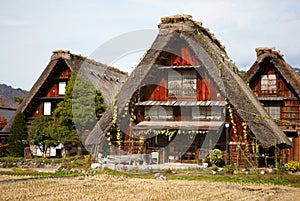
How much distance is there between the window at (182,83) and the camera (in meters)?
23.6

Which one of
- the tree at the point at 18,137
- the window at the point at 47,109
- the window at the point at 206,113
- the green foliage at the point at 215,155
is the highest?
the window at the point at 47,109

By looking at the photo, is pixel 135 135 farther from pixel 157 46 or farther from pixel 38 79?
pixel 38 79

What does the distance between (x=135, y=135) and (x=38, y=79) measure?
1120 centimetres

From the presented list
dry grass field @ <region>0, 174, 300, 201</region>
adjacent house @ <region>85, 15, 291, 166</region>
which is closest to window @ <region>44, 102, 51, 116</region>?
adjacent house @ <region>85, 15, 291, 166</region>

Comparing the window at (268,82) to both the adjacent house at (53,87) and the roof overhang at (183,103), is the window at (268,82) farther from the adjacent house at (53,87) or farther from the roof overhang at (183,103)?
the adjacent house at (53,87)

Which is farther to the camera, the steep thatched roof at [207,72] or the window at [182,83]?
the window at [182,83]

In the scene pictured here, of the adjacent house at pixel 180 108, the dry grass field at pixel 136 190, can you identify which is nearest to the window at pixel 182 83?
the adjacent house at pixel 180 108

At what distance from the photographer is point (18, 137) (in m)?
27.5

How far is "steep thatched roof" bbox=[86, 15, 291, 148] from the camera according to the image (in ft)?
69.2

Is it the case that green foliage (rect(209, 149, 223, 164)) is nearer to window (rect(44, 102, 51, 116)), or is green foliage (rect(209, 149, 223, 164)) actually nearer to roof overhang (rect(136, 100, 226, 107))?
roof overhang (rect(136, 100, 226, 107))

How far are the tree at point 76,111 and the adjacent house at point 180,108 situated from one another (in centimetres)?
367

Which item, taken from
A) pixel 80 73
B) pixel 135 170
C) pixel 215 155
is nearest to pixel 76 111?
pixel 80 73

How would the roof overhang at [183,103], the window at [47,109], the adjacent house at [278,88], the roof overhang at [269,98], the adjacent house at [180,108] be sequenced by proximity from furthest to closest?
1. the window at [47,109]
2. the roof overhang at [269,98]
3. the adjacent house at [278,88]
4. the roof overhang at [183,103]
5. the adjacent house at [180,108]

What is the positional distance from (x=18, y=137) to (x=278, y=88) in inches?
628
